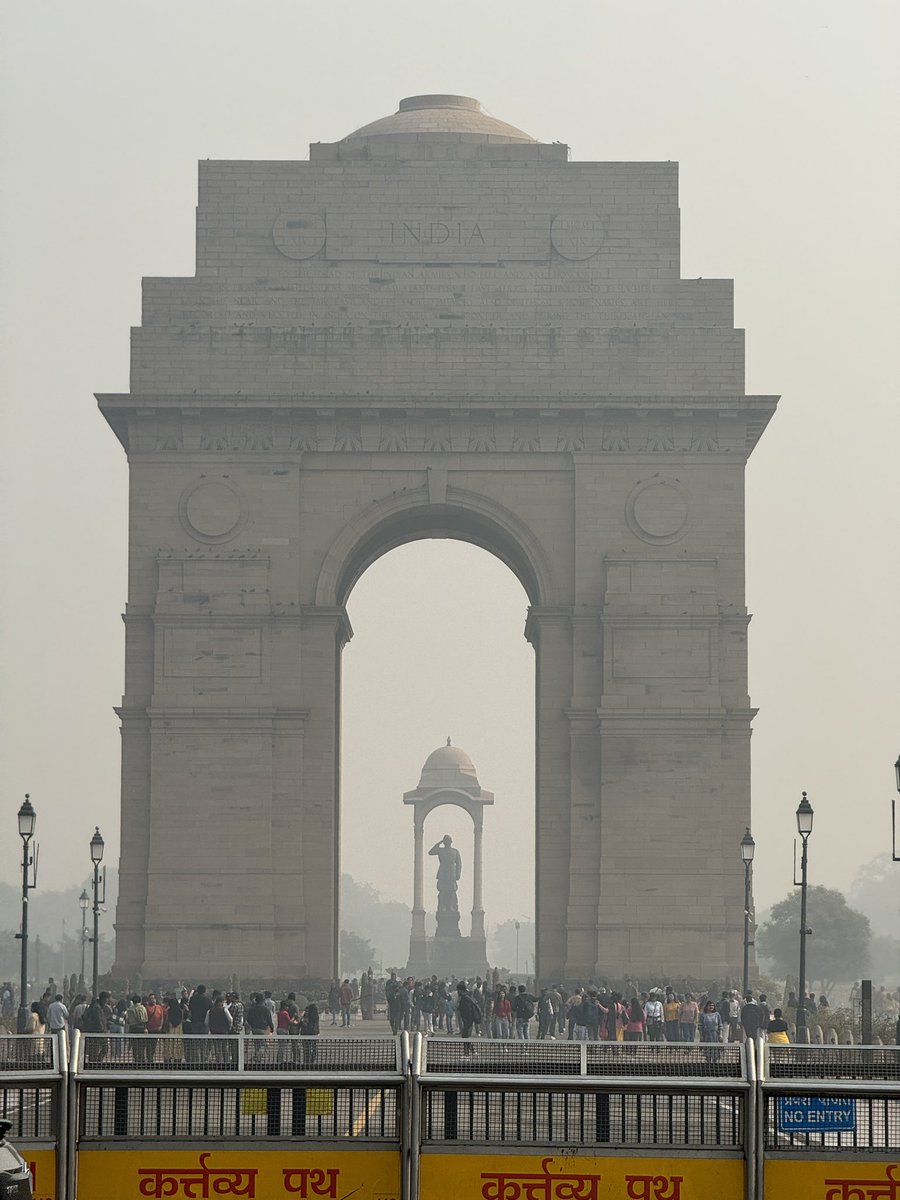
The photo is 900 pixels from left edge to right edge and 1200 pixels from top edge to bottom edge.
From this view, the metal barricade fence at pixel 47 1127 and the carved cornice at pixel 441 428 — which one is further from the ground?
the carved cornice at pixel 441 428

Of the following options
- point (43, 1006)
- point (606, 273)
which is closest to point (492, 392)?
point (606, 273)

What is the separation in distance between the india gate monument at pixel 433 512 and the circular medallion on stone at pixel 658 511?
0.06 m

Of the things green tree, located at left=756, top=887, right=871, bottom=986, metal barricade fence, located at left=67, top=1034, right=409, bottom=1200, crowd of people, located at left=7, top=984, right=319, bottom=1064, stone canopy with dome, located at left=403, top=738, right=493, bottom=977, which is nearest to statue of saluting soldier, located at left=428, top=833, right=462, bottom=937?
stone canopy with dome, located at left=403, top=738, right=493, bottom=977

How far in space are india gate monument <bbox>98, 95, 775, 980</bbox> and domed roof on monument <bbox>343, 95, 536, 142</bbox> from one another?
135 centimetres

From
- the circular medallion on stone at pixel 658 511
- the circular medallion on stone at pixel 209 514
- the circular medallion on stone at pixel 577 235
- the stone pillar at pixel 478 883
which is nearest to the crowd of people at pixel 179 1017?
the circular medallion on stone at pixel 209 514

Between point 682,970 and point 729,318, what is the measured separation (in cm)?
1326

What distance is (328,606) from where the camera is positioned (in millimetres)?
46594

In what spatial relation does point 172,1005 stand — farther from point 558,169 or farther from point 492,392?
point 558,169

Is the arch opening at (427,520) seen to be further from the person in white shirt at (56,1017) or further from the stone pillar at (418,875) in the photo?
the stone pillar at (418,875)

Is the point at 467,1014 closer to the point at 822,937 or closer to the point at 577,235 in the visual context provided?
the point at 577,235

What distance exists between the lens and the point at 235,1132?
9.31m

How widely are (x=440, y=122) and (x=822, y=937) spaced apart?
73.8 meters

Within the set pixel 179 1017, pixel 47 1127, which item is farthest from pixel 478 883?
pixel 47 1127

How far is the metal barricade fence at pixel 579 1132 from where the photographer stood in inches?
359
